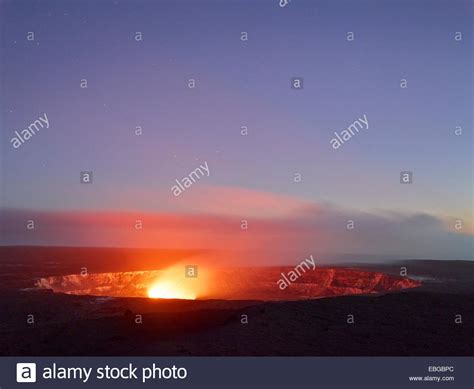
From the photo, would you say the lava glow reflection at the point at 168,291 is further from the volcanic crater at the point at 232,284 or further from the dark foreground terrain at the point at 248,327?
the dark foreground terrain at the point at 248,327

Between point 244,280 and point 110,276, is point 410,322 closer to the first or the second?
point 244,280

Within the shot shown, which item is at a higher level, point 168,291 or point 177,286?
point 177,286

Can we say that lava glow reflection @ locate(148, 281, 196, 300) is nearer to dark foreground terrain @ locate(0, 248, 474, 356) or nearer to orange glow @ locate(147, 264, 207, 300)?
orange glow @ locate(147, 264, 207, 300)

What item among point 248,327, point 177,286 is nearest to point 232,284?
point 177,286

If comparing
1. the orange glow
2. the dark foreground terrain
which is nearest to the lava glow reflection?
the orange glow

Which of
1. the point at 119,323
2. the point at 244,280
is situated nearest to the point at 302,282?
the point at 244,280

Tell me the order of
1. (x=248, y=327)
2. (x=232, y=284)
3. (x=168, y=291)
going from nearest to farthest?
(x=248, y=327) → (x=168, y=291) → (x=232, y=284)

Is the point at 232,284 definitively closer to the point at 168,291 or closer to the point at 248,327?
the point at 168,291
